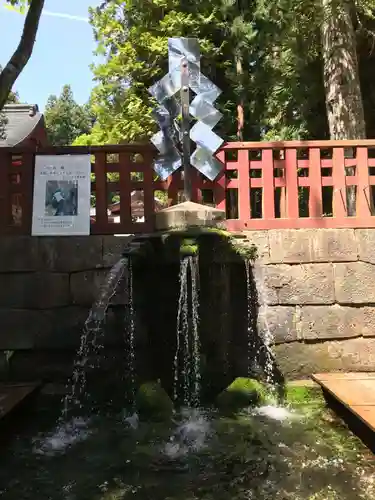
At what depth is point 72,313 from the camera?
5297 millimetres

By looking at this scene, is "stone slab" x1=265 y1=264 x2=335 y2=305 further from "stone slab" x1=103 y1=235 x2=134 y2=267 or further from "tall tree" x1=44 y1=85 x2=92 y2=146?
"tall tree" x1=44 y1=85 x2=92 y2=146

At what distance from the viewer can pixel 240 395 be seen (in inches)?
182

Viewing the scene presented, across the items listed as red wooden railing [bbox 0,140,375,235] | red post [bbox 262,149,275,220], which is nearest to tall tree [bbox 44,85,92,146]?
red wooden railing [bbox 0,140,375,235]

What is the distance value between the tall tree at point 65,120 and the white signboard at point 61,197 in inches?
1357

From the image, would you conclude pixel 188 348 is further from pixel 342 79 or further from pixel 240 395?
pixel 342 79

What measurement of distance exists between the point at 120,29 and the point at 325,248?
12157 mm

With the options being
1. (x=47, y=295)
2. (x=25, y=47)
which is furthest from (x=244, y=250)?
(x=25, y=47)

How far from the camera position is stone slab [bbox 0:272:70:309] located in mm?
5301

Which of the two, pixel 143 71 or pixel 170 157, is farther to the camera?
pixel 143 71

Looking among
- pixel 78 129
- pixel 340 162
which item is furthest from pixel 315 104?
pixel 78 129

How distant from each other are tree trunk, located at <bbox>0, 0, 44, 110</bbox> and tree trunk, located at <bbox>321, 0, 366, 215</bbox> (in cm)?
365

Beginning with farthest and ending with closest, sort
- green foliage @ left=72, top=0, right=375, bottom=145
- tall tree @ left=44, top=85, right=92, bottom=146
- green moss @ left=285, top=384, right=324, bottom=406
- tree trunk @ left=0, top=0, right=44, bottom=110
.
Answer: tall tree @ left=44, top=85, right=92, bottom=146 < green foliage @ left=72, top=0, right=375, bottom=145 < green moss @ left=285, top=384, right=324, bottom=406 < tree trunk @ left=0, top=0, right=44, bottom=110

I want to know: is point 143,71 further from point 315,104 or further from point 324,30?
point 324,30

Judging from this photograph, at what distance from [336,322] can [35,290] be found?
316cm
